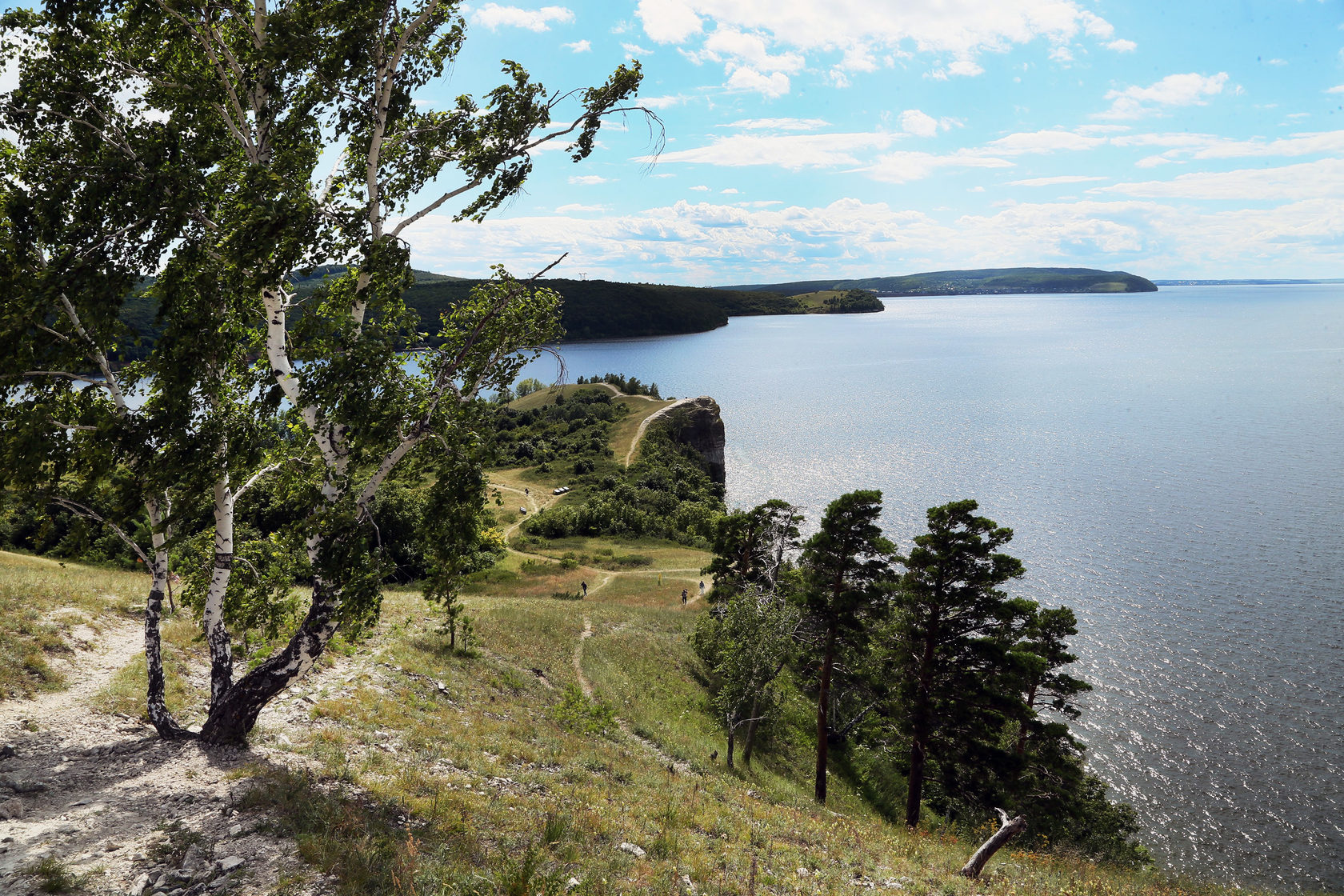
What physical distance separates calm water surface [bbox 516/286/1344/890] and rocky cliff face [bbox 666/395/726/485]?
3.45 meters

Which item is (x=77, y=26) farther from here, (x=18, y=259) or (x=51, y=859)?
(x=51, y=859)

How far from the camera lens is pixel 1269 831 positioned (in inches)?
1227

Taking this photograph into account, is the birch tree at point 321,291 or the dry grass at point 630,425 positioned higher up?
the birch tree at point 321,291

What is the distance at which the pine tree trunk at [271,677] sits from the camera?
11469 mm

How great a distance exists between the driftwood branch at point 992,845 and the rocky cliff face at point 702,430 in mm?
94874

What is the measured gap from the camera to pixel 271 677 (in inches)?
468

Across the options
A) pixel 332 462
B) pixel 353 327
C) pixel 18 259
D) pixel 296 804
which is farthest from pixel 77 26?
pixel 296 804

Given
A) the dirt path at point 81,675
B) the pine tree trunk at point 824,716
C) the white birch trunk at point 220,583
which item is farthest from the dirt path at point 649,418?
the white birch trunk at point 220,583

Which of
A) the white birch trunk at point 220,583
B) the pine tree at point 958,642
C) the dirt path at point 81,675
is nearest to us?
the white birch trunk at point 220,583

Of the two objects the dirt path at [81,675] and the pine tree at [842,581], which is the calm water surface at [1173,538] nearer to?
the pine tree at [842,581]

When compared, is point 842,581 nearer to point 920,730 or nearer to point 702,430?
point 920,730

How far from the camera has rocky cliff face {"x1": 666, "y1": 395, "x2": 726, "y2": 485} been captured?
11131cm

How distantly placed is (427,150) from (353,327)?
3.40 meters

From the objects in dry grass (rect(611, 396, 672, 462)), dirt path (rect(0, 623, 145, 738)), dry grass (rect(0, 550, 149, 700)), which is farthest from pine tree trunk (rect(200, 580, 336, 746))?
dry grass (rect(611, 396, 672, 462))
